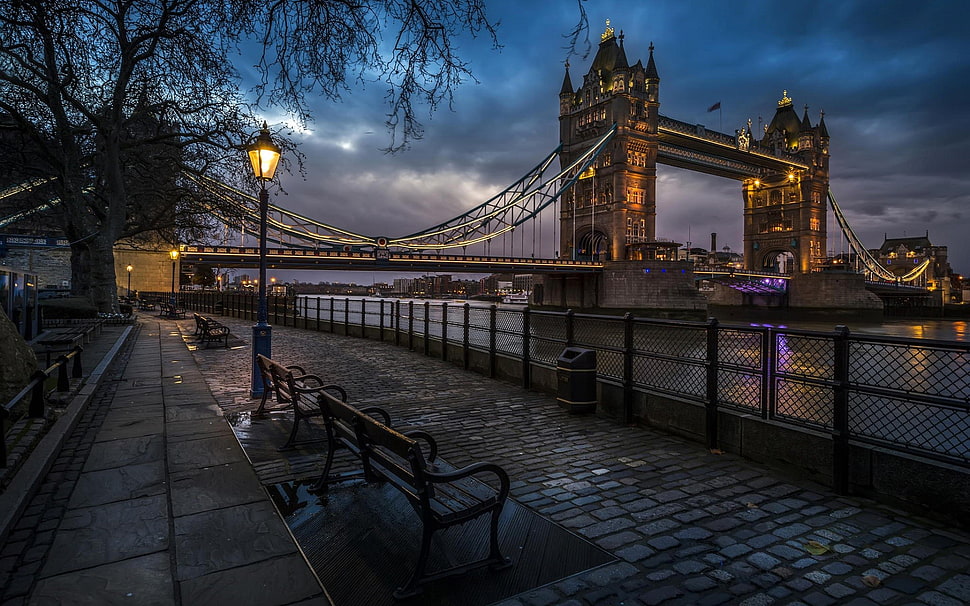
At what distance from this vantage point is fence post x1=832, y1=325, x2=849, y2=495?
173 inches

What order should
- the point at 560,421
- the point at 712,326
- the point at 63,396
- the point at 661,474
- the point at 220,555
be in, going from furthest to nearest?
the point at 560,421
the point at 63,396
the point at 712,326
the point at 661,474
the point at 220,555

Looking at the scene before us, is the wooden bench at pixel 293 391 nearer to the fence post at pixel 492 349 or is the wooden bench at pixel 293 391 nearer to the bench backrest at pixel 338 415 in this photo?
the bench backrest at pixel 338 415

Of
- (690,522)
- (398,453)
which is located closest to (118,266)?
(398,453)

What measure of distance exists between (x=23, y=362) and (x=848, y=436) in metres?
7.48

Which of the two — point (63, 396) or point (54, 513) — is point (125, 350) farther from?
point (54, 513)

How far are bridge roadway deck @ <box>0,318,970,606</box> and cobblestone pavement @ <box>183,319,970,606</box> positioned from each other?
0.04ft

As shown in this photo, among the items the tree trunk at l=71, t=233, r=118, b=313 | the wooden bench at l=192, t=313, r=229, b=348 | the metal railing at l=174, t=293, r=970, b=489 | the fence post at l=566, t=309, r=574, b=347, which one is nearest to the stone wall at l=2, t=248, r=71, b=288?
the tree trunk at l=71, t=233, r=118, b=313

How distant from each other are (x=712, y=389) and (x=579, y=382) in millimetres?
1866

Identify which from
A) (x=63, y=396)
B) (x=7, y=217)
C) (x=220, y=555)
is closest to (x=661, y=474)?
(x=220, y=555)

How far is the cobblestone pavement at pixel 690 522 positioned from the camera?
2.92 m

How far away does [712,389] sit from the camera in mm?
5562

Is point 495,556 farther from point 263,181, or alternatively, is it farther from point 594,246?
point 594,246

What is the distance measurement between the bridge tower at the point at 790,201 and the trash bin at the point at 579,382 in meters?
85.1

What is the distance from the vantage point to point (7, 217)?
26328mm
